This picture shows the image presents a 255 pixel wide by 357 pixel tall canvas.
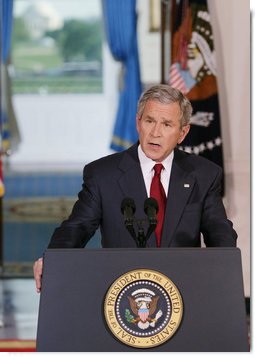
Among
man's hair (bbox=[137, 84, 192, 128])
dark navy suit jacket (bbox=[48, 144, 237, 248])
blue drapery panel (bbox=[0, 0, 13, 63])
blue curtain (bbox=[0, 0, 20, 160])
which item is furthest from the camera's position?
blue curtain (bbox=[0, 0, 20, 160])

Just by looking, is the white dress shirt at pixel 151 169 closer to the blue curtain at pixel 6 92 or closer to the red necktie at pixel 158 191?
the red necktie at pixel 158 191

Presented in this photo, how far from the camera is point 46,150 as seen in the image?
16.7 meters

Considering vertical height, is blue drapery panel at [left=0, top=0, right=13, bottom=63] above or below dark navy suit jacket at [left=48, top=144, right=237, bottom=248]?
above

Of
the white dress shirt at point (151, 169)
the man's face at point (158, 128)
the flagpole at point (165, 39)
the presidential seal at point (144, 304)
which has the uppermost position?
the flagpole at point (165, 39)

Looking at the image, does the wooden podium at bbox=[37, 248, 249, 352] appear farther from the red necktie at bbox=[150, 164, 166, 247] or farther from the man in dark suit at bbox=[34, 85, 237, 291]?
the red necktie at bbox=[150, 164, 166, 247]

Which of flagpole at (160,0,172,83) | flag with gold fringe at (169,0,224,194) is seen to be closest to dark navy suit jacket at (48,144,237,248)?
flag with gold fringe at (169,0,224,194)

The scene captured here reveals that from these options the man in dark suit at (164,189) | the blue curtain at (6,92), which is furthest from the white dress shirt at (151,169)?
the blue curtain at (6,92)

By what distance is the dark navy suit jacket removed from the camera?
118 inches

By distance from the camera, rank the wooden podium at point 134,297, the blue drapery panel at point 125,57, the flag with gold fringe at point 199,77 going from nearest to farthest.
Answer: the wooden podium at point 134,297, the flag with gold fringe at point 199,77, the blue drapery panel at point 125,57

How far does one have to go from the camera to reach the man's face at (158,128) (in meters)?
2.89

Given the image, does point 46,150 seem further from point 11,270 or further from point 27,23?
point 11,270

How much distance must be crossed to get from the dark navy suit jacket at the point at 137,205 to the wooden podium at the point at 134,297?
1.81 feet

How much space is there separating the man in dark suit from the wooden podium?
1.60 ft

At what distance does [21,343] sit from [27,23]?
544 inches
